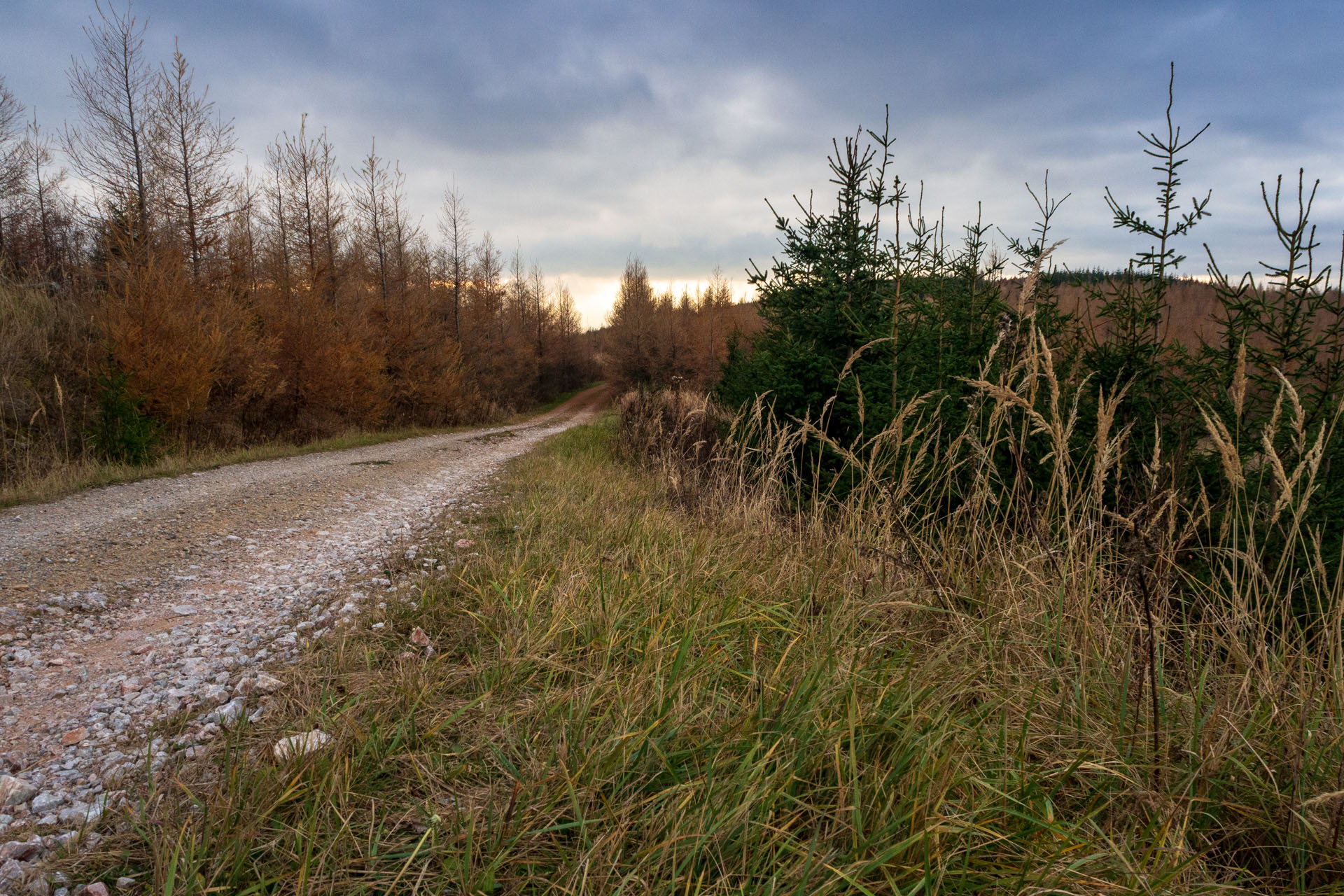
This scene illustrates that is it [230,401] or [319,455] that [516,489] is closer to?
[319,455]

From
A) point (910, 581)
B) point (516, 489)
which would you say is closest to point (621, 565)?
point (910, 581)

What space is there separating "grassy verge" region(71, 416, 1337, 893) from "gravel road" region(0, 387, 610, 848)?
48 cm

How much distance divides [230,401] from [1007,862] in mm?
17559

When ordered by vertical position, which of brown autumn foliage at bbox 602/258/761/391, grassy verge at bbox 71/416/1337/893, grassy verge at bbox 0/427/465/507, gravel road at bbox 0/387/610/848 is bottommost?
gravel road at bbox 0/387/610/848

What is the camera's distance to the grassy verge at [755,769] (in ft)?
4.61

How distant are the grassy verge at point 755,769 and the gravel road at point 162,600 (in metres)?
0.48

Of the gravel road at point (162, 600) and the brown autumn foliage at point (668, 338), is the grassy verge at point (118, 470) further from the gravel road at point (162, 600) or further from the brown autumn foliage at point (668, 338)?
the brown autumn foliage at point (668, 338)

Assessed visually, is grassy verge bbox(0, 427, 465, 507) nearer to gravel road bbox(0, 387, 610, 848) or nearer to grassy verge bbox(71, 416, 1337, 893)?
gravel road bbox(0, 387, 610, 848)

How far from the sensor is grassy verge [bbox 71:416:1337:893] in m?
1.40

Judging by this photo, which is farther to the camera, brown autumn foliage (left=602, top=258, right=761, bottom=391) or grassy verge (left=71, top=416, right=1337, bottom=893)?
brown autumn foliage (left=602, top=258, right=761, bottom=391)

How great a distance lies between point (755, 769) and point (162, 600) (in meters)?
4.18

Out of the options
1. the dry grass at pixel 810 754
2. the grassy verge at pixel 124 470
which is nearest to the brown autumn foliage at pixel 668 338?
the grassy verge at pixel 124 470

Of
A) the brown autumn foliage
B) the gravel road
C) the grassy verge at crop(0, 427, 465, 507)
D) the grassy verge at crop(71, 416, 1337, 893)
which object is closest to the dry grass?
the grassy verge at crop(71, 416, 1337, 893)

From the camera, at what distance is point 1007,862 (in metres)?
1.48
